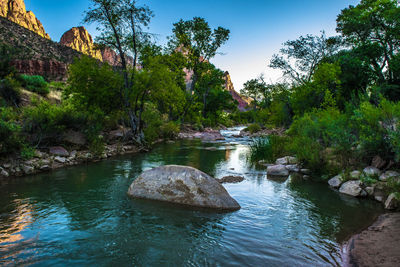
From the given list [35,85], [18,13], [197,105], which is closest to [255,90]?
[197,105]

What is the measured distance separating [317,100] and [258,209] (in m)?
22.6

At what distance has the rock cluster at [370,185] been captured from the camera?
242 inches

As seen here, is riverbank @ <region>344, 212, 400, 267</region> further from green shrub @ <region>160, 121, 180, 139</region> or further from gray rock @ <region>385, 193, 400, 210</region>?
green shrub @ <region>160, 121, 180, 139</region>

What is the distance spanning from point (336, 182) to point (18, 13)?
14190 centimetres

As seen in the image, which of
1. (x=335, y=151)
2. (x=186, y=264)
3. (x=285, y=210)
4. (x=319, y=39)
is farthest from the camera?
(x=319, y=39)

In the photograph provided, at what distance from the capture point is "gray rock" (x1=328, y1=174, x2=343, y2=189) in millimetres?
7633

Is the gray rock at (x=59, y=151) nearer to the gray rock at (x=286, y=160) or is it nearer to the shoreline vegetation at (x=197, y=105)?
the shoreline vegetation at (x=197, y=105)

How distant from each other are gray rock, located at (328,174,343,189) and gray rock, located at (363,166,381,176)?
73 centimetres

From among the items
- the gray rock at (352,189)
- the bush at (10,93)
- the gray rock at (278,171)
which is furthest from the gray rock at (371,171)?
the bush at (10,93)

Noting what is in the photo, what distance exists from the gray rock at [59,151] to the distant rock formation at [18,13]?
120m

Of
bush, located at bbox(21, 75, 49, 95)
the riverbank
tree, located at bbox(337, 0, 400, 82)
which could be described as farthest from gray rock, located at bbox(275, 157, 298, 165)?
bush, located at bbox(21, 75, 49, 95)

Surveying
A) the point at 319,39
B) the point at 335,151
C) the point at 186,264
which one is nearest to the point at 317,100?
the point at 319,39

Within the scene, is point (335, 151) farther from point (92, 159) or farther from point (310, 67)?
point (310, 67)

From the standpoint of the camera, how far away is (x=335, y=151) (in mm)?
8609
